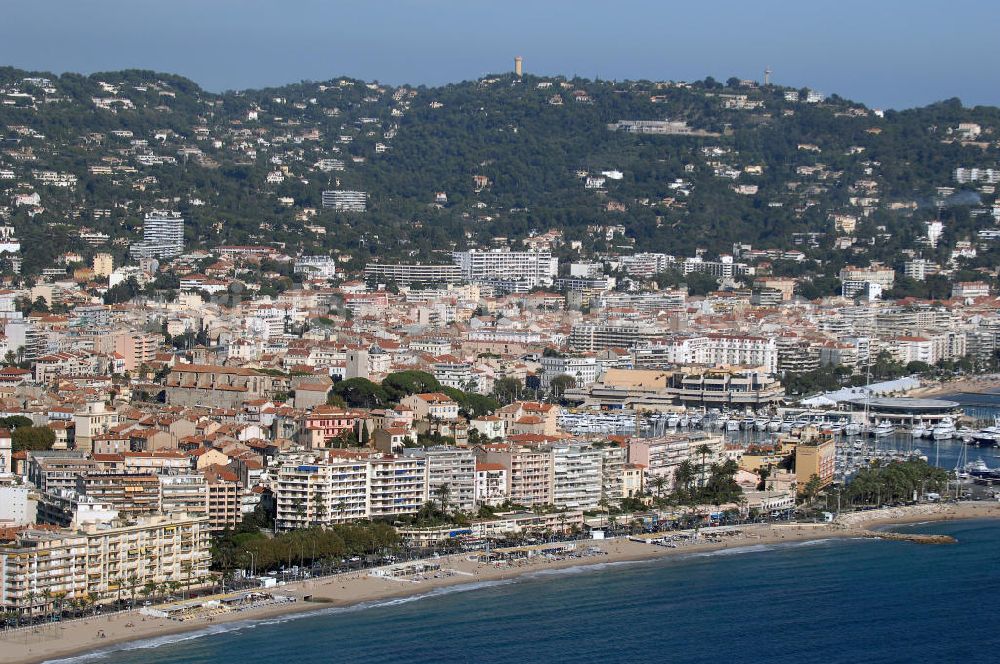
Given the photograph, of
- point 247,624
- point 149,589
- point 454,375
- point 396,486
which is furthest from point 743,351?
point 247,624

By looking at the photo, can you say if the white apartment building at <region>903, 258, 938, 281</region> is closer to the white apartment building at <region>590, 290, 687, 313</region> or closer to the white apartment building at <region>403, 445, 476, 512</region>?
the white apartment building at <region>590, 290, 687, 313</region>

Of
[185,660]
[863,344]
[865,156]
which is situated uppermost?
[865,156]

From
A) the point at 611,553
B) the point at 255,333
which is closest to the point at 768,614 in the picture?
the point at 611,553

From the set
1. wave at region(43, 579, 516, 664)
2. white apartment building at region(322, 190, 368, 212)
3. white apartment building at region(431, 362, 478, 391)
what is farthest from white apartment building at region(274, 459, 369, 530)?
white apartment building at region(322, 190, 368, 212)

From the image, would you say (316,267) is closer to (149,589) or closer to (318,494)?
(318,494)

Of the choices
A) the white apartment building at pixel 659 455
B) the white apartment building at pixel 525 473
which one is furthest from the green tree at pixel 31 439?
the white apartment building at pixel 659 455

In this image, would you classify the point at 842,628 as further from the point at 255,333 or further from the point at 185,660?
the point at 255,333
